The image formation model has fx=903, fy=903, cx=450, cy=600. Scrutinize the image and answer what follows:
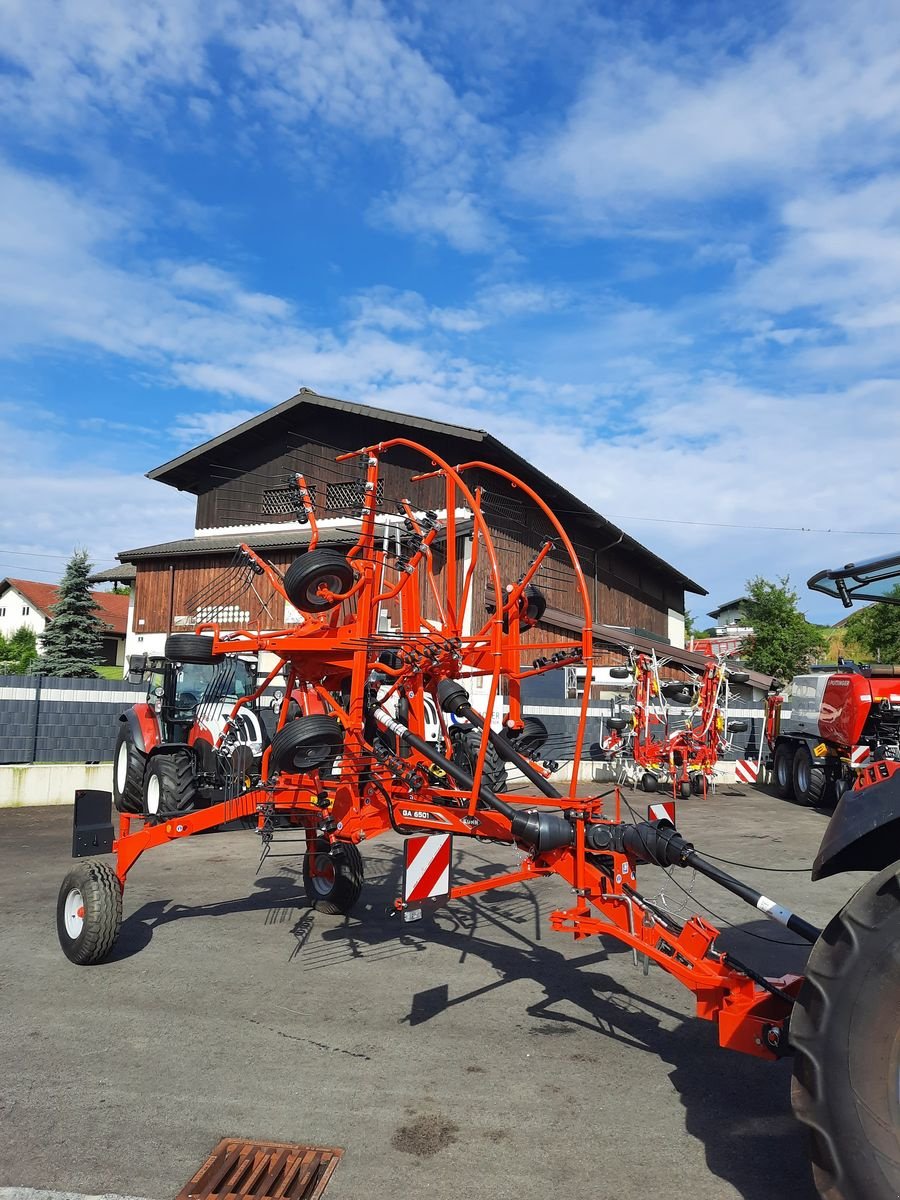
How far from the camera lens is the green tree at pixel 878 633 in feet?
118

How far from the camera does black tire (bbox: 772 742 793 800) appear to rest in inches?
698

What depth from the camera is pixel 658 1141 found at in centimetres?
369

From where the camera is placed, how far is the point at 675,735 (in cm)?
1728

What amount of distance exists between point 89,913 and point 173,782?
4.58 m

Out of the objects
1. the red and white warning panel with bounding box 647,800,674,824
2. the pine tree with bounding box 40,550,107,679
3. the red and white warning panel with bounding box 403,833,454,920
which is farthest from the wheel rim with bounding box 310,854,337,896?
the pine tree with bounding box 40,550,107,679

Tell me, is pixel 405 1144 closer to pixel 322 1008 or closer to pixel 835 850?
pixel 322 1008

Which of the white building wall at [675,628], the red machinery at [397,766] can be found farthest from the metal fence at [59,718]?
Result: the white building wall at [675,628]

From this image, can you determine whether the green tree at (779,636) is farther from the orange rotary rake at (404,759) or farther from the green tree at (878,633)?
the orange rotary rake at (404,759)

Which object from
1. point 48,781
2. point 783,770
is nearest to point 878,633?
point 783,770

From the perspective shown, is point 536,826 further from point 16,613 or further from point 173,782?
point 16,613

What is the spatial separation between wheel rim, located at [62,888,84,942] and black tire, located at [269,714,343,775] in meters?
1.61

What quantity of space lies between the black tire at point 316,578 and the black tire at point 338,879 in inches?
81.7

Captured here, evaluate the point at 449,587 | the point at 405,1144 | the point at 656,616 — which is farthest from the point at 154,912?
the point at 656,616

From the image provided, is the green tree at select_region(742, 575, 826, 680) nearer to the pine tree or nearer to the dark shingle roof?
the dark shingle roof
